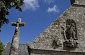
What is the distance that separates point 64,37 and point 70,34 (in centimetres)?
38

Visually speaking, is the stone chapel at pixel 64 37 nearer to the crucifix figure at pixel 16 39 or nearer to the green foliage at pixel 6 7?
the crucifix figure at pixel 16 39

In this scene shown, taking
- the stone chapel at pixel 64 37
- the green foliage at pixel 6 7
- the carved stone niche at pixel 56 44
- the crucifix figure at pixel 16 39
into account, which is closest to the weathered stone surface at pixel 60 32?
the stone chapel at pixel 64 37

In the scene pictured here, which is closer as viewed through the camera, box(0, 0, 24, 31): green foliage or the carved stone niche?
the carved stone niche

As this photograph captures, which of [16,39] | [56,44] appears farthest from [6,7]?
[56,44]

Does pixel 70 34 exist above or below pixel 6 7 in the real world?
below

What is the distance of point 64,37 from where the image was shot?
5949 millimetres

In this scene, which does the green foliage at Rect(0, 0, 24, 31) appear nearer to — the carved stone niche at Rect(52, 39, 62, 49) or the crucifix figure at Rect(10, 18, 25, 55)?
the crucifix figure at Rect(10, 18, 25, 55)

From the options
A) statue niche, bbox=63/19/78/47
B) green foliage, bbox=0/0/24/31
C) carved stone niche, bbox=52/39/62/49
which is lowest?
carved stone niche, bbox=52/39/62/49

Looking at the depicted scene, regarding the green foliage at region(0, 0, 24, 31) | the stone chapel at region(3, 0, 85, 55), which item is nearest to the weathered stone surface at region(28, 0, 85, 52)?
the stone chapel at region(3, 0, 85, 55)

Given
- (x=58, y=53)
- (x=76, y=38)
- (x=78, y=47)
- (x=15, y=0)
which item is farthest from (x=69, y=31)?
(x=15, y=0)

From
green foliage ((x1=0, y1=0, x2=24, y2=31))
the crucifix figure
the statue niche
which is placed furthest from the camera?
green foliage ((x1=0, y1=0, x2=24, y2=31))

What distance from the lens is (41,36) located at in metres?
5.89

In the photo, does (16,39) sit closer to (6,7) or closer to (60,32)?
(60,32)

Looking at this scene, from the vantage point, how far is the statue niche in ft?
18.6
